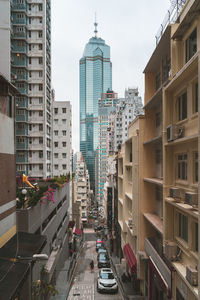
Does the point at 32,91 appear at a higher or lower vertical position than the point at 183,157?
higher

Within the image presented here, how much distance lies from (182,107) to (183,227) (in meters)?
5.52

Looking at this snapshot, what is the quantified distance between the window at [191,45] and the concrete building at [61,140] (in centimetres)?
3284

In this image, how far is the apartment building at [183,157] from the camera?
822 cm

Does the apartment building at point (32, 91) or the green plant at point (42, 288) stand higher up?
the apartment building at point (32, 91)

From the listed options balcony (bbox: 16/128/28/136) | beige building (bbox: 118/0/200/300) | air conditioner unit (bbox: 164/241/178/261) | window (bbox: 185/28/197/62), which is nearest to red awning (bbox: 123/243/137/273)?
beige building (bbox: 118/0/200/300)

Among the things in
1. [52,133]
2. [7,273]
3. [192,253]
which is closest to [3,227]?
[7,273]

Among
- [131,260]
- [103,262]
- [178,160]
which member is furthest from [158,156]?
[103,262]

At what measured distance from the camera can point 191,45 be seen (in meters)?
9.41

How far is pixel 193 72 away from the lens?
27.4ft

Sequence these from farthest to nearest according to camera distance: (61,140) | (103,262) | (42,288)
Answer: (61,140)
(103,262)
(42,288)

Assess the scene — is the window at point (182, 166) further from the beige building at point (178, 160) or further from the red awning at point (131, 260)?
the red awning at point (131, 260)

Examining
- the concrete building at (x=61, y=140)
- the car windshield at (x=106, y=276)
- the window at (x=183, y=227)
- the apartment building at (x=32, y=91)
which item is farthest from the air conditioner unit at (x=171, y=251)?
the concrete building at (x=61, y=140)

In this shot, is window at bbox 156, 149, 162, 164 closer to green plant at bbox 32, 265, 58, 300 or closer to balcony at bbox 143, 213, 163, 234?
balcony at bbox 143, 213, 163, 234

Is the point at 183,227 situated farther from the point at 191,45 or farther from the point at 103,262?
the point at 103,262
